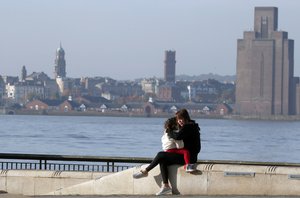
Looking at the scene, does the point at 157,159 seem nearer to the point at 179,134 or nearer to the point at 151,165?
the point at 151,165

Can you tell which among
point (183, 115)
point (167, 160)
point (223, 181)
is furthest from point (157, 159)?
point (223, 181)

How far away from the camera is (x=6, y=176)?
2112 centimetres

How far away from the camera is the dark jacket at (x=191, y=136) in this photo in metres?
18.0

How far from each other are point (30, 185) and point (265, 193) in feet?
16.5

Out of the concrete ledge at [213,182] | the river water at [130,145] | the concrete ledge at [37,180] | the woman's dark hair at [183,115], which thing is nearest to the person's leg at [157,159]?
the concrete ledge at [213,182]

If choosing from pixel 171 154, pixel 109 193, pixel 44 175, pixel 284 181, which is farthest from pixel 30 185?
pixel 284 181

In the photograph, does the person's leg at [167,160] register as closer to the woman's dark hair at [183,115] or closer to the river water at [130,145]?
the woman's dark hair at [183,115]

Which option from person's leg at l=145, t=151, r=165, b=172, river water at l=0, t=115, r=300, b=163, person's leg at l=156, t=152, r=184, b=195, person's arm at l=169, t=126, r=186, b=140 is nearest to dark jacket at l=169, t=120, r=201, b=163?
person's arm at l=169, t=126, r=186, b=140

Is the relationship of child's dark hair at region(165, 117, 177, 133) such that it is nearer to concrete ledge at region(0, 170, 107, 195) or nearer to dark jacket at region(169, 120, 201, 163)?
dark jacket at region(169, 120, 201, 163)

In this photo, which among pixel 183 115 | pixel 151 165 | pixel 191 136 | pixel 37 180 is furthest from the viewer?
pixel 37 180

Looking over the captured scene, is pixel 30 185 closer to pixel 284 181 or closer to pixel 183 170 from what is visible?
pixel 183 170

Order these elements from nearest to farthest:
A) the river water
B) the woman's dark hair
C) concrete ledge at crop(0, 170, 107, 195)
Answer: the woman's dark hair < concrete ledge at crop(0, 170, 107, 195) < the river water

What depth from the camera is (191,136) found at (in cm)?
1802

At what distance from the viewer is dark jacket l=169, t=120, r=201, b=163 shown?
1795cm
